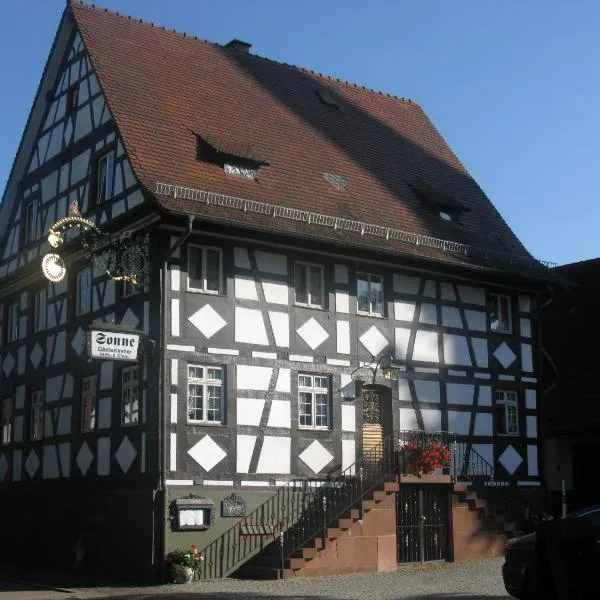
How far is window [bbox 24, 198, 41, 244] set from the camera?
88.8 feet

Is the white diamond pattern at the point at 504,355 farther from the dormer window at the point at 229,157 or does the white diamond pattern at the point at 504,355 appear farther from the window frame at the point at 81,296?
the window frame at the point at 81,296

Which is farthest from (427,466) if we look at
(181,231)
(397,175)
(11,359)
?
(11,359)

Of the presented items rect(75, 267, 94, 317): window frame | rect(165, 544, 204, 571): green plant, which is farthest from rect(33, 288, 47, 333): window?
rect(165, 544, 204, 571): green plant

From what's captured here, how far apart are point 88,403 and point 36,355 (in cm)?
336

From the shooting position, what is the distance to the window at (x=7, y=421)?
27.8 metres

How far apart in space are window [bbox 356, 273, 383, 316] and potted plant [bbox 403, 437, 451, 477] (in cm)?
348

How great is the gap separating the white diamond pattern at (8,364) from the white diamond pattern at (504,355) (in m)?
12.4

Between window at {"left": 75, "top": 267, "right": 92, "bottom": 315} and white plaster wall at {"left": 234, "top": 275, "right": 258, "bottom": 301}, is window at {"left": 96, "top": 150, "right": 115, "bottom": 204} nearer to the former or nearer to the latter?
window at {"left": 75, "top": 267, "right": 92, "bottom": 315}

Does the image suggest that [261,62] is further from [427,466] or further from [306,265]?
[427,466]

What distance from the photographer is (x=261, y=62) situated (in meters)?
30.3

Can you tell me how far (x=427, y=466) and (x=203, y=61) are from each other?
12389mm

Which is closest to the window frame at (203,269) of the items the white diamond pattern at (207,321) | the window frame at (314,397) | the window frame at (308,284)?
the white diamond pattern at (207,321)

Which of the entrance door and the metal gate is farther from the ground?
the entrance door

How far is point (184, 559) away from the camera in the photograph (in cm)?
1991
